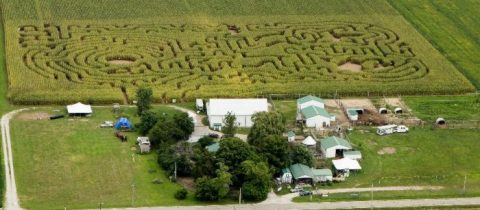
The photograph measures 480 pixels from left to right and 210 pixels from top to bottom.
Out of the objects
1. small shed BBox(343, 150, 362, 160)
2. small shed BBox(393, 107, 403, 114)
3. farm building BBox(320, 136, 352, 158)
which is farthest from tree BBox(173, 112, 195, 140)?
small shed BBox(393, 107, 403, 114)

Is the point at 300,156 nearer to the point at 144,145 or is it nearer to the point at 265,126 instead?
the point at 265,126

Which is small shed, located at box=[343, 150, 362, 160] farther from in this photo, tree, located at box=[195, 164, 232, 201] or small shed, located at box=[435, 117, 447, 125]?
tree, located at box=[195, 164, 232, 201]

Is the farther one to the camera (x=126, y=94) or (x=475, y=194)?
(x=126, y=94)

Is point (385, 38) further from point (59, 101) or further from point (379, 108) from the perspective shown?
point (59, 101)

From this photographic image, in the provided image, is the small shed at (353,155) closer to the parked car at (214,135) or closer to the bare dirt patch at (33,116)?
the parked car at (214,135)

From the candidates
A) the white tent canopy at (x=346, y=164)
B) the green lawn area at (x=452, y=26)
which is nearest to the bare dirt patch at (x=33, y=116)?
the white tent canopy at (x=346, y=164)

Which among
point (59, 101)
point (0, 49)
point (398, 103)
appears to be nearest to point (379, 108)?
point (398, 103)

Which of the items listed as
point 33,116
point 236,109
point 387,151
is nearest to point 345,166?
point 387,151
